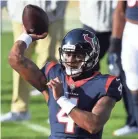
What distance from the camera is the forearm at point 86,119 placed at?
4.04 m

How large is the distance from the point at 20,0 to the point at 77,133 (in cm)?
324

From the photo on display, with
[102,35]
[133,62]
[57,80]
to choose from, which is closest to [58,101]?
[57,80]

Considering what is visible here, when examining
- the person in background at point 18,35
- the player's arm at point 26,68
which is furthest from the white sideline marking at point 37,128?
the player's arm at point 26,68

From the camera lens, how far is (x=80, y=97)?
4305 millimetres

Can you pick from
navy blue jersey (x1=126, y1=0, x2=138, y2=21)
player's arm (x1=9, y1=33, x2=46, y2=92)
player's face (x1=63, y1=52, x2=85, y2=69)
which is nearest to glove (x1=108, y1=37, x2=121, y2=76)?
navy blue jersey (x1=126, y1=0, x2=138, y2=21)

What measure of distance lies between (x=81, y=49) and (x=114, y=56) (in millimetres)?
2371

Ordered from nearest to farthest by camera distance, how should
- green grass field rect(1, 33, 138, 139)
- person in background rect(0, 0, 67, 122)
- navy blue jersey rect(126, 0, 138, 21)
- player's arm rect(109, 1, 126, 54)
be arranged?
navy blue jersey rect(126, 0, 138, 21), player's arm rect(109, 1, 126, 54), green grass field rect(1, 33, 138, 139), person in background rect(0, 0, 67, 122)

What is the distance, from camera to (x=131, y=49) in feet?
20.2

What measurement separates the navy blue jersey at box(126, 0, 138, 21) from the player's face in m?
1.98

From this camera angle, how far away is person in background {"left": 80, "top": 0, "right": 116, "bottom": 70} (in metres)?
7.28

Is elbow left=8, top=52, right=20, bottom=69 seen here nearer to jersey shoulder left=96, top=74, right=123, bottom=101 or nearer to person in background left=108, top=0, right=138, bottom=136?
jersey shoulder left=96, top=74, right=123, bottom=101

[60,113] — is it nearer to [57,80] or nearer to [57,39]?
[57,80]

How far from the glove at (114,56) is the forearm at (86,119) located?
2.50m

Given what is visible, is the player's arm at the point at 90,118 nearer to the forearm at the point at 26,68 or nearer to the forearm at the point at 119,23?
the forearm at the point at 26,68
